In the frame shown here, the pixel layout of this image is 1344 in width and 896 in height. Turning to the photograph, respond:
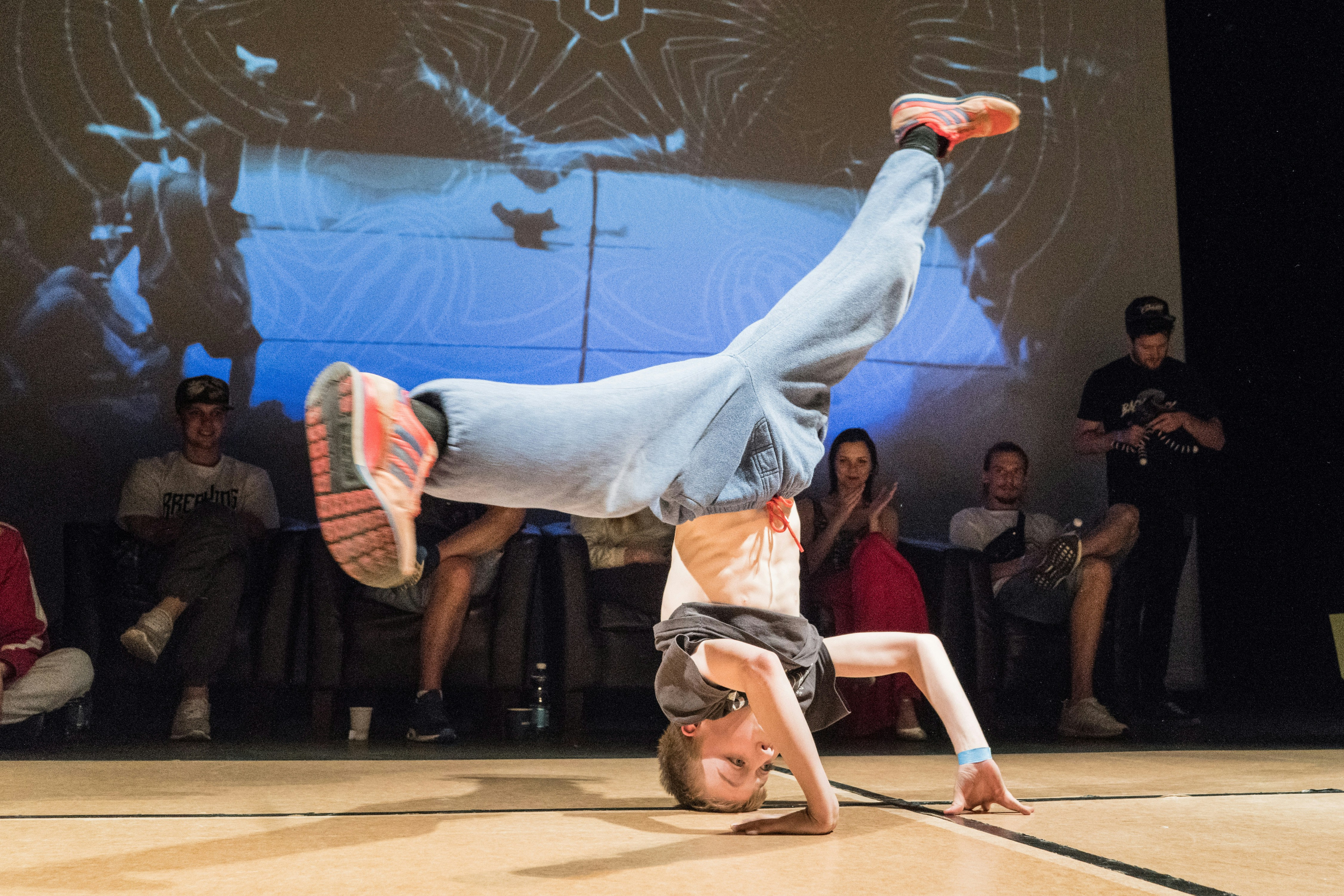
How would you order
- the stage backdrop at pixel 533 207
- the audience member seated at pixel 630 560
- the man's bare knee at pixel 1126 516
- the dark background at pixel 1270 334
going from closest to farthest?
the audience member seated at pixel 630 560 → the man's bare knee at pixel 1126 516 → the stage backdrop at pixel 533 207 → the dark background at pixel 1270 334

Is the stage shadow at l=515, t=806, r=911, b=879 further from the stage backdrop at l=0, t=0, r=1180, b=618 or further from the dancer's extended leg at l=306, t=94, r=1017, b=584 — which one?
the stage backdrop at l=0, t=0, r=1180, b=618

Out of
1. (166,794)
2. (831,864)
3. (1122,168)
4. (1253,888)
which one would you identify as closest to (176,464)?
(166,794)

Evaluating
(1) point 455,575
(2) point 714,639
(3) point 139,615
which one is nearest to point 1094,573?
(1) point 455,575

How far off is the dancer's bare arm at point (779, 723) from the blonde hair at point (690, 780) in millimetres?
173

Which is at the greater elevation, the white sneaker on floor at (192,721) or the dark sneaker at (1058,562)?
the dark sneaker at (1058,562)

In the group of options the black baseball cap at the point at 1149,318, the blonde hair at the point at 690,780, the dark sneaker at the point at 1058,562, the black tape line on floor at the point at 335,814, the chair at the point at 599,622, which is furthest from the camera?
the black baseball cap at the point at 1149,318

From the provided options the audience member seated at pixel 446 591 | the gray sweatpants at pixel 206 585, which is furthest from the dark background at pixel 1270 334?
the gray sweatpants at pixel 206 585

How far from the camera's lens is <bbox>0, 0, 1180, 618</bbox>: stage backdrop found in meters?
3.88

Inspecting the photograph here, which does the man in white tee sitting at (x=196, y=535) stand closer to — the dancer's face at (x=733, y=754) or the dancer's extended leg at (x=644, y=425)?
the dancer's face at (x=733, y=754)

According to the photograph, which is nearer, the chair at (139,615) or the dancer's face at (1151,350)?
the chair at (139,615)

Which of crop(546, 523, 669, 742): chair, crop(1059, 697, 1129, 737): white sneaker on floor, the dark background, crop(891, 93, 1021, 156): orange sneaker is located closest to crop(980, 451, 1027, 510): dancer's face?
crop(1059, 697, 1129, 737): white sneaker on floor

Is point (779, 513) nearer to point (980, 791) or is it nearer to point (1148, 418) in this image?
point (980, 791)

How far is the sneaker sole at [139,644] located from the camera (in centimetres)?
286

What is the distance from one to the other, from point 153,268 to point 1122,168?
3828mm
